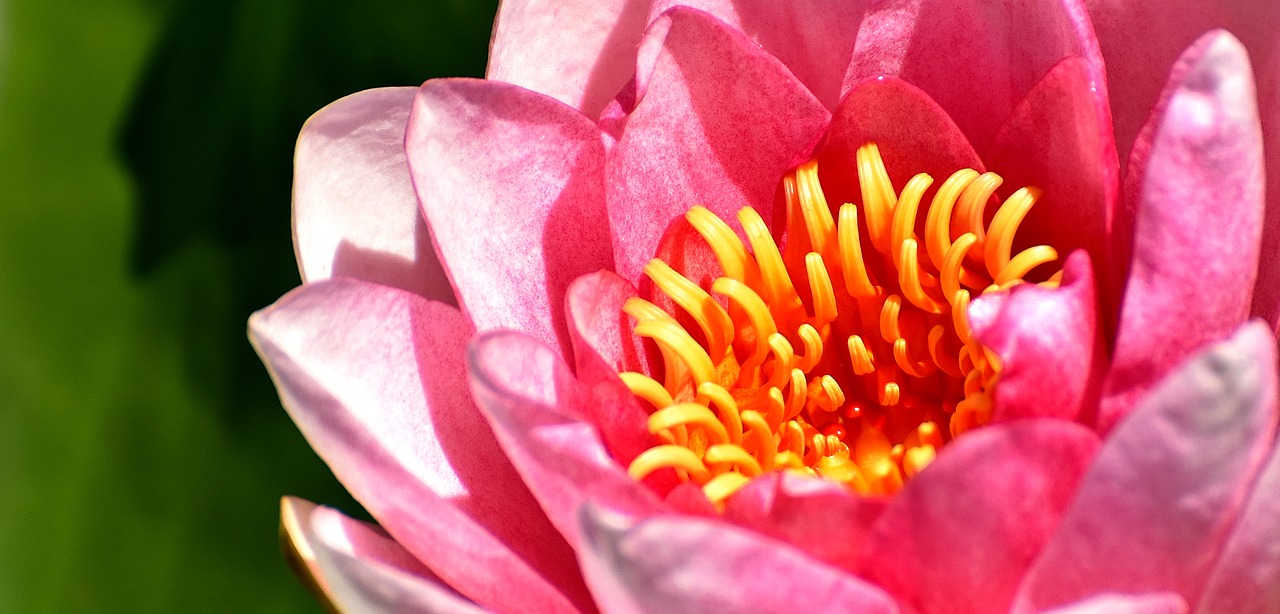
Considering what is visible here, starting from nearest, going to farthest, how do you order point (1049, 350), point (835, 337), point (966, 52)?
point (1049, 350)
point (966, 52)
point (835, 337)

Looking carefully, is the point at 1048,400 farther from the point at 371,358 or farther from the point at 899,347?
the point at 371,358

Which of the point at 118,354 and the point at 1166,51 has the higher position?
the point at 1166,51

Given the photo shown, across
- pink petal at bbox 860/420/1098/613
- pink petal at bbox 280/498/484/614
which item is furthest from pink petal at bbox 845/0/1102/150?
pink petal at bbox 280/498/484/614

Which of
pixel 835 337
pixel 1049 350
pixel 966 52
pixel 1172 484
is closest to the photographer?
pixel 1172 484

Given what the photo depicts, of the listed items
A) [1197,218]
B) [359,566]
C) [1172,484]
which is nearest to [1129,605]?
[1172,484]

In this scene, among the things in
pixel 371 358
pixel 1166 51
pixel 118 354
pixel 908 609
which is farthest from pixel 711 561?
pixel 118 354

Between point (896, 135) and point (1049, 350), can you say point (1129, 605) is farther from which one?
point (896, 135)
